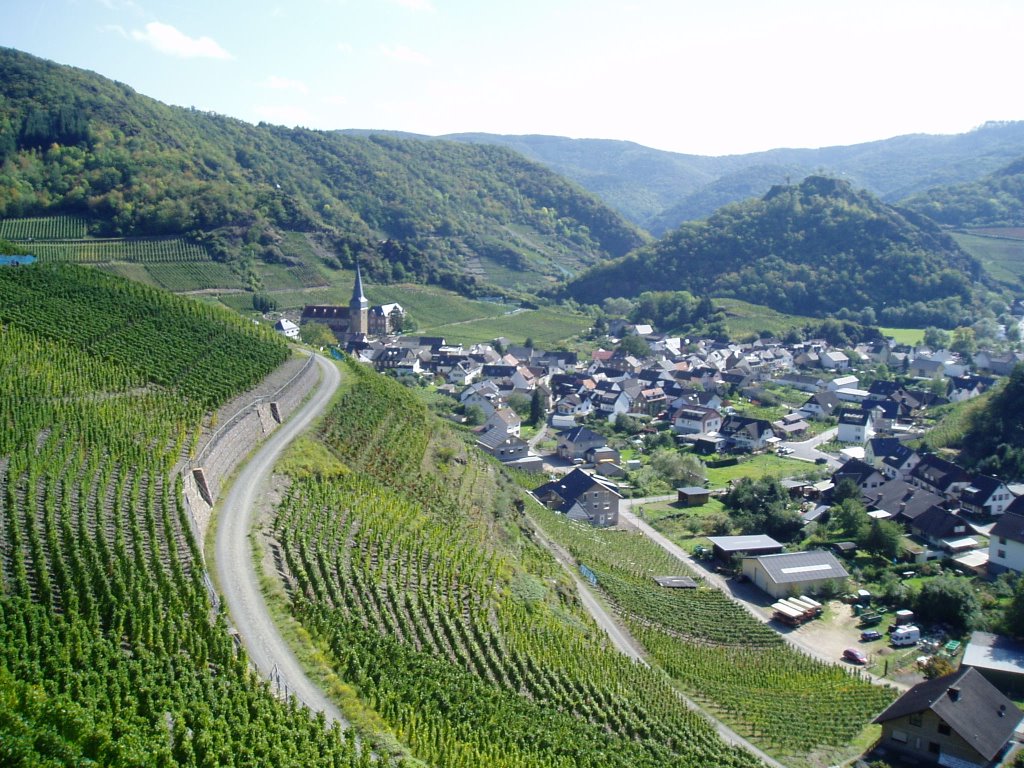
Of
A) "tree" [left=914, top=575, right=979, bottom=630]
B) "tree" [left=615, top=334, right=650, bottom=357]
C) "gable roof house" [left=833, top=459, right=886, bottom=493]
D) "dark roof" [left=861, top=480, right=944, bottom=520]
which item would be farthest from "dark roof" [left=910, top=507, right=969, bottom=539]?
"tree" [left=615, top=334, right=650, bottom=357]

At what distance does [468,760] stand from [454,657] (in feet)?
14.7

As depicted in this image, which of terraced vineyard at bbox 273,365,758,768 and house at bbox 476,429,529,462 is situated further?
house at bbox 476,429,529,462

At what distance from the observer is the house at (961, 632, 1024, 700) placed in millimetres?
26500

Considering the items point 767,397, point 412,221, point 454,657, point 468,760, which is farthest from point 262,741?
point 412,221

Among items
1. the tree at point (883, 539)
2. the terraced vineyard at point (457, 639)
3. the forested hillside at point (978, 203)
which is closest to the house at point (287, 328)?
the terraced vineyard at point (457, 639)

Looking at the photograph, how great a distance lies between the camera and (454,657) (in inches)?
797

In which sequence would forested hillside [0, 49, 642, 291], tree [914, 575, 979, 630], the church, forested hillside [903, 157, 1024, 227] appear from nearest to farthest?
tree [914, 575, 979, 630], the church, forested hillside [0, 49, 642, 291], forested hillside [903, 157, 1024, 227]

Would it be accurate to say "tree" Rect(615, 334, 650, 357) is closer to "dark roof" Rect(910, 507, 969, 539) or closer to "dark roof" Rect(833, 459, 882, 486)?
"dark roof" Rect(833, 459, 882, 486)

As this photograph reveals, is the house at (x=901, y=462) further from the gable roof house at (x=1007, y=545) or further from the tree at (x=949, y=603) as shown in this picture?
the tree at (x=949, y=603)

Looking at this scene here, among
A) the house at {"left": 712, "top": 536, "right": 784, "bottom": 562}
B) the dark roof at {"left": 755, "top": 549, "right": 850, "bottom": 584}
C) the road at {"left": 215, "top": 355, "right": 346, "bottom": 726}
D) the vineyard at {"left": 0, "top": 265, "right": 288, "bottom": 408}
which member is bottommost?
the house at {"left": 712, "top": 536, "right": 784, "bottom": 562}

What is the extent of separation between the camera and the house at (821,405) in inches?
2707

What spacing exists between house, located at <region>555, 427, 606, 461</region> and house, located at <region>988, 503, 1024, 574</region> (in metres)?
24.8

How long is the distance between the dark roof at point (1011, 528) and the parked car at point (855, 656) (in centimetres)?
1113

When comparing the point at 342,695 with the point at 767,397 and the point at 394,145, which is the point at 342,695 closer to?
the point at 767,397
